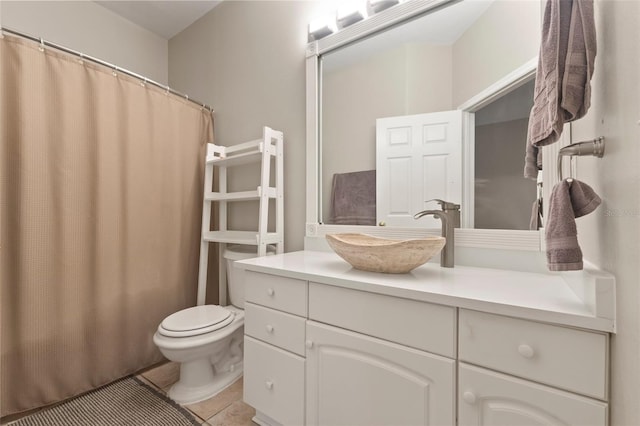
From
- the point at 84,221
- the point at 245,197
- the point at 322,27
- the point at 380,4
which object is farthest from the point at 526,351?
the point at 84,221

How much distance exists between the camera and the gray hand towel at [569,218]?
57 centimetres

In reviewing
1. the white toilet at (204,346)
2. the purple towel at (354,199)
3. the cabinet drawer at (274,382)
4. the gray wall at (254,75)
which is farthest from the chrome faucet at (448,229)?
the white toilet at (204,346)

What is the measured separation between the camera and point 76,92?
1.46m

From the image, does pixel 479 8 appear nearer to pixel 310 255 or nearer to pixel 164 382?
pixel 310 255

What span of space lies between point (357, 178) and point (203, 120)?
52.8 inches

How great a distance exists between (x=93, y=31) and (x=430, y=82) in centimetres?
249

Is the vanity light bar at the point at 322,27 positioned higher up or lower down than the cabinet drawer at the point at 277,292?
higher up

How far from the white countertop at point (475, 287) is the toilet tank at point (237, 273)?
501 mm

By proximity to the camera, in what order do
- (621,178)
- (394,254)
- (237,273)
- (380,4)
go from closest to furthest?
(621,178) → (394,254) → (380,4) → (237,273)

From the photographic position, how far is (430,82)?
1252 mm

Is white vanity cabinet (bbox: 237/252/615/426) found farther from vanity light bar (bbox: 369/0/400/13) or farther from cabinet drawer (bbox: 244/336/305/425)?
vanity light bar (bbox: 369/0/400/13)

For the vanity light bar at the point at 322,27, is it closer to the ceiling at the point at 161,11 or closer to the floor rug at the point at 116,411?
the ceiling at the point at 161,11

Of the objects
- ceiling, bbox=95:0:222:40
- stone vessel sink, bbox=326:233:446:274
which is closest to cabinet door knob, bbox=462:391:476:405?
stone vessel sink, bbox=326:233:446:274

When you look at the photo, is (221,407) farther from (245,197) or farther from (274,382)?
(245,197)
